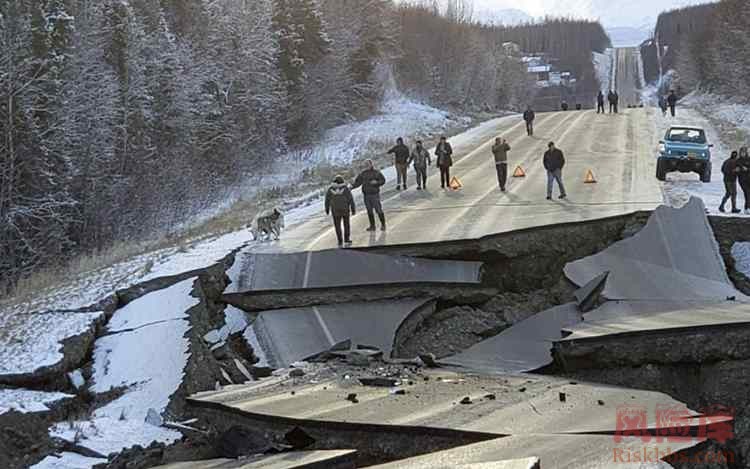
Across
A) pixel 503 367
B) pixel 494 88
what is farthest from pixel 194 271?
pixel 494 88

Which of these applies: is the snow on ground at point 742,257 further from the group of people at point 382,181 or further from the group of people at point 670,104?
the group of people at point 670,104

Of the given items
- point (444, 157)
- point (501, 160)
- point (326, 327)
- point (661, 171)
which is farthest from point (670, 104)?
point (326, 327)

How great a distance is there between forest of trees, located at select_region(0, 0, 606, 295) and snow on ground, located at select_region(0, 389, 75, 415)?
12861mm

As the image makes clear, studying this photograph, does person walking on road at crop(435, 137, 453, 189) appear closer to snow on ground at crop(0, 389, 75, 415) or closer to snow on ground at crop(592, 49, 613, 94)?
snow on ground at crop(0, 389, 75, 415)

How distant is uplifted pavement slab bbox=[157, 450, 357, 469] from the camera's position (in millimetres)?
7441

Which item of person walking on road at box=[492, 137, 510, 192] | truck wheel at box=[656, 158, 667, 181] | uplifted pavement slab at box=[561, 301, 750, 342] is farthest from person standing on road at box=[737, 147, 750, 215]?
uplifted pavement slab at box=[561, 301, 750, 342]

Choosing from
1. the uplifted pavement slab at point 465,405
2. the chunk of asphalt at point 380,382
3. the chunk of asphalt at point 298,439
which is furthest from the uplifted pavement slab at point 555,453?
the chunk of asphalt at point 380,382

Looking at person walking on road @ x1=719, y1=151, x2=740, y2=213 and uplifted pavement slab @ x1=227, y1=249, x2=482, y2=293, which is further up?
person walking on road @ x1=719, y1=151, x2=740, y2=213

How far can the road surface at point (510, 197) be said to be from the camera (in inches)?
679

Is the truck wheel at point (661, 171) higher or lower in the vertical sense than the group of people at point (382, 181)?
lower

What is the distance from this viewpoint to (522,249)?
1588 centimetres

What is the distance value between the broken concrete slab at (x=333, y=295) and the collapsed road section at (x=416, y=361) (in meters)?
0.03

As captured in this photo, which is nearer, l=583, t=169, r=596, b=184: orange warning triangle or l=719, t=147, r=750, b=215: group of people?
l=719, t=147, r=750, b=215: group of people

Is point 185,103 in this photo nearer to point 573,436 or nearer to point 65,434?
point 65,434
